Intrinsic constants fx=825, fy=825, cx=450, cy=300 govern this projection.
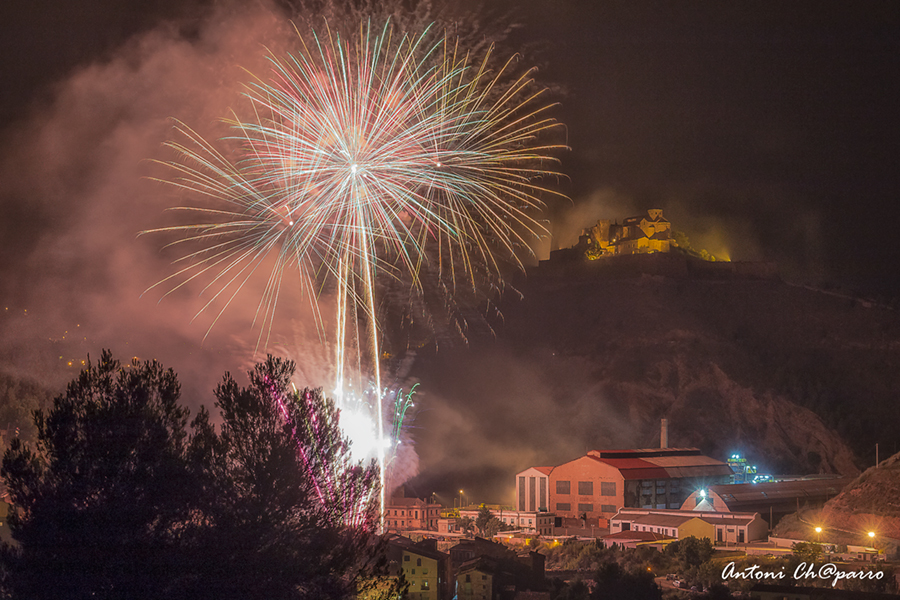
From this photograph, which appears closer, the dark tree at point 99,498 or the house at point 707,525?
the dark tree at point 99,498

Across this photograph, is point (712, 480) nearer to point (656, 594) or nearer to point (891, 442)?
point (891, 442)

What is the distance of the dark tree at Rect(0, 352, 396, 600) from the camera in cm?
1129

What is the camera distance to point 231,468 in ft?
44.1

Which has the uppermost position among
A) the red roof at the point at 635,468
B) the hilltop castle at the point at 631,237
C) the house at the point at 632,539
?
the hilltop castle at the point at 631,237

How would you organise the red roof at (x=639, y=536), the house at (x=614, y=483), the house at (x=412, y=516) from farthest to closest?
the house at (x=614, y=483) → the house at (x=412, y=516) → the red roof at (x=639, y=536)

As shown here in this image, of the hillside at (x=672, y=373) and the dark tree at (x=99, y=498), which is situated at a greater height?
the hillside at (x=672, y=373)

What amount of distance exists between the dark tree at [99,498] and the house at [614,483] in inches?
1582

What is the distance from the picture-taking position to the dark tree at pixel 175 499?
1129 centimetres

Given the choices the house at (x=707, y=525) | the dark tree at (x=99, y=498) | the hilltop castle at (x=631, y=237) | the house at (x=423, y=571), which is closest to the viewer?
the dark tree at (x=99, y=498)

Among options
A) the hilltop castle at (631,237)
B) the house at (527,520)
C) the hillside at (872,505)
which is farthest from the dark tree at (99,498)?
the hilltop castle at (631,237)

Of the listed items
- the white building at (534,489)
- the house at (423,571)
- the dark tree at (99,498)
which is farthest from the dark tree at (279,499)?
the white building at (534,489)

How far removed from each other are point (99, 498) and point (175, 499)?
1.03 metres

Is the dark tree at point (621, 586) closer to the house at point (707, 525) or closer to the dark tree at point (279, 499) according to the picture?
the house at point (707, 525)

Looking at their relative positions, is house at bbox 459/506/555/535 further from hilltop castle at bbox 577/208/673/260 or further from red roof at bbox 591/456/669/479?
hilltop castle at bbox 577/208/673/260
